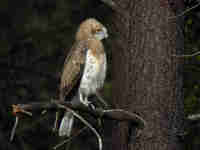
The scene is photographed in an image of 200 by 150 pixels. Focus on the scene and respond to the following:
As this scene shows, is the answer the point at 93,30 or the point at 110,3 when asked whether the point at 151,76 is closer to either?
the point at 110,3

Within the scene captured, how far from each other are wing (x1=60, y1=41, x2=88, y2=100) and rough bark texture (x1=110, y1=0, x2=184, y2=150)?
1.20 meters

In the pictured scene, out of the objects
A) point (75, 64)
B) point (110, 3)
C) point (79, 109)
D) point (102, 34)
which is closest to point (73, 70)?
point (75, 64)

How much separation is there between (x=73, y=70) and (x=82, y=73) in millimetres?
99

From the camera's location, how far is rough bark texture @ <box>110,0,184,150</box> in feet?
11.0

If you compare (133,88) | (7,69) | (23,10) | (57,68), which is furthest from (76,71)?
(23,10)

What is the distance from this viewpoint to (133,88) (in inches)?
133

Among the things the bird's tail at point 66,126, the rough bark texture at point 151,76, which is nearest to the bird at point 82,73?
the bird's tail at point 66,126

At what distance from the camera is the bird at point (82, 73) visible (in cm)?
457

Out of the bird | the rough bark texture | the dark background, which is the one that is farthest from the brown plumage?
the dark background

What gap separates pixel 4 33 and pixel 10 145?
224 cm

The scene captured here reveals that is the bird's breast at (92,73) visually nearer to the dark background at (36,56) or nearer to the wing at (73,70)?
the wing at (73,70)

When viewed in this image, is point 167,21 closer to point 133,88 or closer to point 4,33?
point 133,88

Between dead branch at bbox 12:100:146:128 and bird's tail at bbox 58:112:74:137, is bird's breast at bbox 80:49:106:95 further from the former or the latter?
dead branch at bbox 12:100:146:128

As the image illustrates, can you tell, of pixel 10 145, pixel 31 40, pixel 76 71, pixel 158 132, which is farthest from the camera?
pixel 31 40
